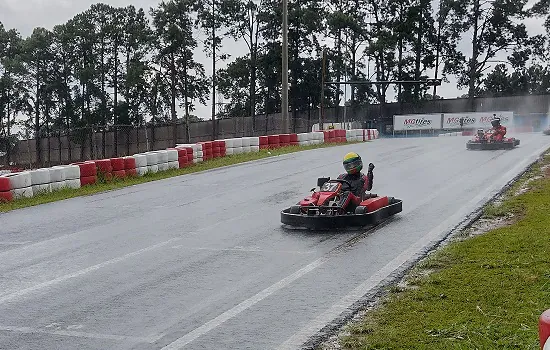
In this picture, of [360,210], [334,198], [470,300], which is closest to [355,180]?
[334,198]

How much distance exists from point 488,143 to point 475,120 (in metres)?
30.6

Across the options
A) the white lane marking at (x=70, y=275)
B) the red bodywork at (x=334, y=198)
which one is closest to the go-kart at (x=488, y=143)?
the red bodywork at (x=334, y=198)

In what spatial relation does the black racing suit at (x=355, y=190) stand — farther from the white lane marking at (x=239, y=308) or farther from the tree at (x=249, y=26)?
the tree at (x=249, y=26)

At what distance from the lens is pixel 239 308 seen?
6980mm

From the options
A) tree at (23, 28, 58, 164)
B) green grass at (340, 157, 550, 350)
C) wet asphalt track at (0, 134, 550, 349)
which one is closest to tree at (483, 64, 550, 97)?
tree at (23, 28, 58, 164)

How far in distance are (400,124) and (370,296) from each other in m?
52.3

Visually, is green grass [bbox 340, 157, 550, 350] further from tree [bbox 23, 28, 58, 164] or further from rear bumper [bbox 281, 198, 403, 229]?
tree [bbox 23, 28, 58, 164]

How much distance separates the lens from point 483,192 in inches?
583

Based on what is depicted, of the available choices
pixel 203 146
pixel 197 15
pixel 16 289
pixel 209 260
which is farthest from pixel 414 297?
pixel 197 15

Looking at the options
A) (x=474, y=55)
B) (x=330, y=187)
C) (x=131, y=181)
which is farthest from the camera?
(x=474, y=55)

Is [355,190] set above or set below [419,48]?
below

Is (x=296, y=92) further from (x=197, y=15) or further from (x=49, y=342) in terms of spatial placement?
(x=49, y=342)

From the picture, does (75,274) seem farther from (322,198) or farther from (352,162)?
(352,162)

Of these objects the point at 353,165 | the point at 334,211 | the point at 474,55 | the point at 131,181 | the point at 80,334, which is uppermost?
the point at 474,55
